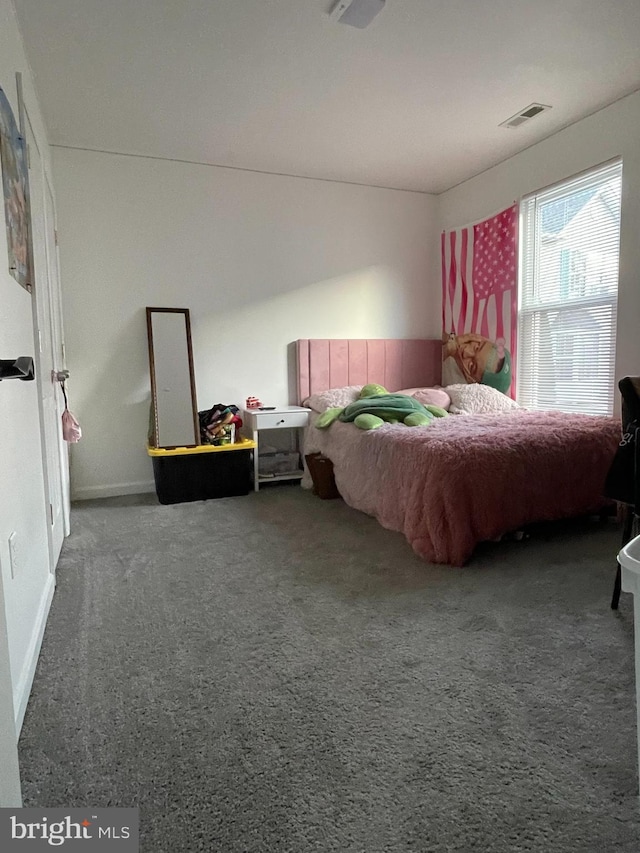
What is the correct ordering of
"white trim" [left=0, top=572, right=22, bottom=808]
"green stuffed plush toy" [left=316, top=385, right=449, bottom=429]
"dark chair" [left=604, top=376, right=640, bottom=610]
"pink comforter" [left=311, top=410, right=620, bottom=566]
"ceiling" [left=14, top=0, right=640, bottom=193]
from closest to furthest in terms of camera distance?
"white trim" [left=0, top=572, right=22, bottom=808]
"dark chair" [left=604, top=376, right=640, bottom=610]
"ceiling" [left=14, top=0, right=640, bottom=193]
"pink comforter" [left=311, top=410, right=620, bottom=566]
"green stuffed plush toy" [left=316, top=385, right=449, bottom=429]

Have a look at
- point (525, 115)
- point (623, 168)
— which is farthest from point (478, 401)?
point (525, 115)

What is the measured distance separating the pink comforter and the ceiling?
1.91 metres

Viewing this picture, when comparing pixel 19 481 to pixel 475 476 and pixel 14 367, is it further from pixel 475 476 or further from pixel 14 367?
pixel 475 476

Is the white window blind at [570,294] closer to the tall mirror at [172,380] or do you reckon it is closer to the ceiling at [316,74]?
the ceiling at [316,74]

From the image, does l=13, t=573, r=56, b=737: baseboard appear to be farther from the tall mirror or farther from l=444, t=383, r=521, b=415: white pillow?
l=444, t=383, r=521, b=415: white pillow

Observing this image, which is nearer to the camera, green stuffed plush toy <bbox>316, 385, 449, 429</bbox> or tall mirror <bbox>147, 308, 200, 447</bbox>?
green stuffed plush toy <bbox>316, 385, 449, 429</bbox>

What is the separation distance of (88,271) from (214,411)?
1347mm

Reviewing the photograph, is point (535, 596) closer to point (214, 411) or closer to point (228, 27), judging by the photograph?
point (214, 411)

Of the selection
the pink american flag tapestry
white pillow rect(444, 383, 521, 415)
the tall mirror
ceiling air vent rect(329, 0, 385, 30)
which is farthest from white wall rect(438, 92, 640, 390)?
the tall mirror

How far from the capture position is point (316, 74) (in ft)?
9.09

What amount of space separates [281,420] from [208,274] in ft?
4.21

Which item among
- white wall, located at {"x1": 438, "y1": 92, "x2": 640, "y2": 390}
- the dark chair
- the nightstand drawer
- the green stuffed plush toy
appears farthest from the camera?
the nightstand drawer

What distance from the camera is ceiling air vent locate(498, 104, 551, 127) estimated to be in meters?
3.19

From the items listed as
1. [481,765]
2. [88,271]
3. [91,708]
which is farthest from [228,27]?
[481,765]
